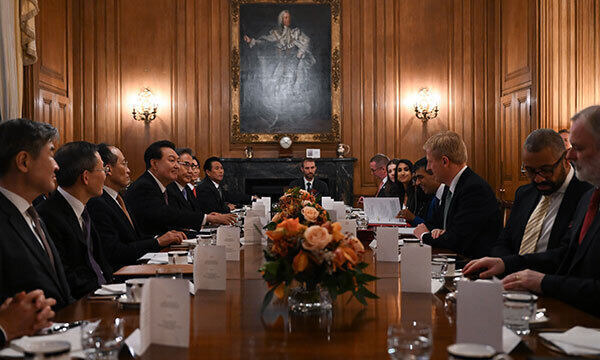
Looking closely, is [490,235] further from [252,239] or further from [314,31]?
[314,31]

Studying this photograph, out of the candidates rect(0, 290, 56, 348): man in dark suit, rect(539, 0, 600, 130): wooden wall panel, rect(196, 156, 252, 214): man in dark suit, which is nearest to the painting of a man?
rect(196, 156, 252, 214): man in dark suit

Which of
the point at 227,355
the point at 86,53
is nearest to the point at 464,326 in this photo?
the point at 227,355

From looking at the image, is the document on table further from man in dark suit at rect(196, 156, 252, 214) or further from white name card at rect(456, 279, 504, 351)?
white name card at rect(456, 279, 504, 351)

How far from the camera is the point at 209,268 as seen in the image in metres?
2.50

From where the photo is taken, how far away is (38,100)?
8047mm

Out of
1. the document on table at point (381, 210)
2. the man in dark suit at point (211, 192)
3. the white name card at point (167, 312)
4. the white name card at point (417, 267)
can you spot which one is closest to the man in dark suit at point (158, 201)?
the document on table at point (381, 210)

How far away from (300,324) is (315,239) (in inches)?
10.3

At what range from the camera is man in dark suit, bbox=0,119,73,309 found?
2.48 meters

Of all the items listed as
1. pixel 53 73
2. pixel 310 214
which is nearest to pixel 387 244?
pixel 310 214

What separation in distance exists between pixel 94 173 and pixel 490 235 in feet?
7.96

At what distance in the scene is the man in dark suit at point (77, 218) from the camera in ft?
10.4

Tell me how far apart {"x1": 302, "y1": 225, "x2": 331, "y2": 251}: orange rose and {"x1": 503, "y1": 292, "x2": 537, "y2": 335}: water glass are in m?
0.56

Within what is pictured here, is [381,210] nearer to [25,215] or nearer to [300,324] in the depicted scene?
[25,215]

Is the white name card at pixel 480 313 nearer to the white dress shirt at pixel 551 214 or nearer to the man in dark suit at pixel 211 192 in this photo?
the white dress shirt at pixel 551 214
